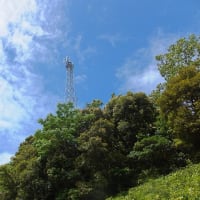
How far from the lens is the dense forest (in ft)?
72.6

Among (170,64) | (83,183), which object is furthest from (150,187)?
(170,64)

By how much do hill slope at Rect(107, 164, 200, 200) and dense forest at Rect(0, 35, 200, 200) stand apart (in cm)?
327

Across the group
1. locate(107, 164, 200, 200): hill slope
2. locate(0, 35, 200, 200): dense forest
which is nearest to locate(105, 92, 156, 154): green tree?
locate(0, 35, 200, 200): dense forest

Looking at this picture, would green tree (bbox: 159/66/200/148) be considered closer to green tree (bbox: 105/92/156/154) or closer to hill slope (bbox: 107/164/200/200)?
hill slope (bbox: 107/164/200/200)

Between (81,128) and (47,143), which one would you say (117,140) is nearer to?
(81,128)

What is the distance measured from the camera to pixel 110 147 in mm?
25000

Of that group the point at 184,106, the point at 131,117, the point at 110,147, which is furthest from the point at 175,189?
the point at 131,117

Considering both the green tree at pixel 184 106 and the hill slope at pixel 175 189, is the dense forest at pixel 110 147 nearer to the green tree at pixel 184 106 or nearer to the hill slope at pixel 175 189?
the green tree at pixel 184 106

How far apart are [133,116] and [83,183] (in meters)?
6.42

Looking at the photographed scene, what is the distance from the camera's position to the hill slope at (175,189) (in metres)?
13.1

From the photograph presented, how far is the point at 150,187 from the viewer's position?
1831cm

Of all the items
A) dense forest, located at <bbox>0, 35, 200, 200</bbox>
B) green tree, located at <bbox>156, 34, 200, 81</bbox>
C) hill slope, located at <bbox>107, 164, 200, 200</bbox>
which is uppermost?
green tree, located at <bbox>156, 34, 200, 81</bbox>

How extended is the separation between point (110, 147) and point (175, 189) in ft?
32.0

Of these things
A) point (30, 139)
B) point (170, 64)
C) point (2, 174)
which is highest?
point (170, 64)
